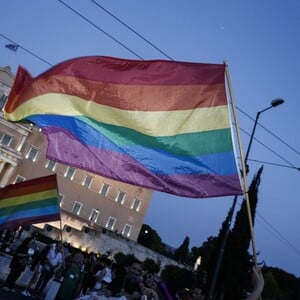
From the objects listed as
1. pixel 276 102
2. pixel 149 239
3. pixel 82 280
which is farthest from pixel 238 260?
pixel 149 239

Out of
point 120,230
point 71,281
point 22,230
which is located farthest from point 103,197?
point 71,281

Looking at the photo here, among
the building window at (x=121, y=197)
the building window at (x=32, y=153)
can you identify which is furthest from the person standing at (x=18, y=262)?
the building window at (x=121, y=197)

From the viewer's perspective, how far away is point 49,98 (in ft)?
22.4

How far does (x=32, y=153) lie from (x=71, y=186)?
685 centimetres

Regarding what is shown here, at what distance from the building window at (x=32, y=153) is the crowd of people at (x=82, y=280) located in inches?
1529

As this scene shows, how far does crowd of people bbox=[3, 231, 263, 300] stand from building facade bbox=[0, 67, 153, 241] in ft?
112

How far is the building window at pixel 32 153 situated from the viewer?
55.5m

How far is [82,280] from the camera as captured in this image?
13.8 meters

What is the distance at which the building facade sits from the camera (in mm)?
52969

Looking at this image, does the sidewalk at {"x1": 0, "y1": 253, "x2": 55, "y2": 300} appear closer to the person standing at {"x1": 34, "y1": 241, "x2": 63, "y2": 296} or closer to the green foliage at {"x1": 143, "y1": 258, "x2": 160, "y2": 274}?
the person standing at {"x1": 34, "y1": 241, "x2": 63, "y2": 296}

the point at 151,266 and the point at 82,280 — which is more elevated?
the point at 151,266

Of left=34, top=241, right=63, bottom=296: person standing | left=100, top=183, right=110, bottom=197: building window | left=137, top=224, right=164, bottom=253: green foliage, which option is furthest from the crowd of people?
left=137, top=224, right=164, bottom=253: green foliage

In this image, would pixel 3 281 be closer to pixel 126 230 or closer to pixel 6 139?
pixel 6 139

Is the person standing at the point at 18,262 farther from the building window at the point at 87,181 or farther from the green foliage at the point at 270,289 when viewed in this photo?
the green foliage at the point at 270,289
